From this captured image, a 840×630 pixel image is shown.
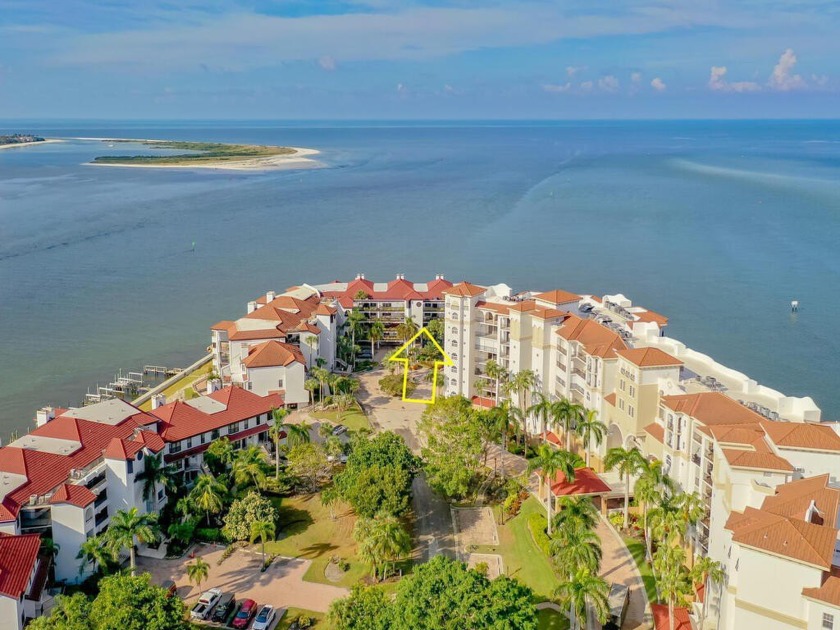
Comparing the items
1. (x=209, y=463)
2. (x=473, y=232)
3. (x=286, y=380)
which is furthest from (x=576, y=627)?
(x=473, y=232)

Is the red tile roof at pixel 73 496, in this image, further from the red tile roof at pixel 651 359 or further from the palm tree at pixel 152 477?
the red tile roof at pixel 651 359

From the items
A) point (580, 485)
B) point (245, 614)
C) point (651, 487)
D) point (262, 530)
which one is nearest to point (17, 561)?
point (245, 614)

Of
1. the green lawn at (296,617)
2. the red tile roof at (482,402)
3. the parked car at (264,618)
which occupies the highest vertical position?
the red tile roof at (482,402)

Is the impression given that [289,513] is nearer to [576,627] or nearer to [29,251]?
[576,627]

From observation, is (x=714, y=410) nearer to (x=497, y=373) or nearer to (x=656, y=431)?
(x=656, y=431)

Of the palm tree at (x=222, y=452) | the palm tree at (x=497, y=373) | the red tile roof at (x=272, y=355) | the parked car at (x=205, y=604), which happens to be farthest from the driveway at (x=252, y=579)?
the palm tree at (x=497, y=373)

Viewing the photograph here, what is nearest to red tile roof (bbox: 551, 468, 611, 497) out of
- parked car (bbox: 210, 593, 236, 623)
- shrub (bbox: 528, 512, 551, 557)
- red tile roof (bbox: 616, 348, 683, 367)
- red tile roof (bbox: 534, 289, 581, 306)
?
shrub (bbox: 528, 512, 551, 557)

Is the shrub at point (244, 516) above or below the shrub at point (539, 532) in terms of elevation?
above
